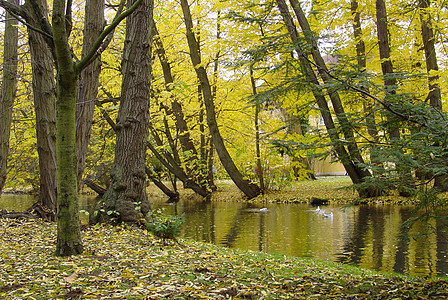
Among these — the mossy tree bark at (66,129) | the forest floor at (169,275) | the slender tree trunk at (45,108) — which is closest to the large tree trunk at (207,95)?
the slender tree trunk at (45,108)

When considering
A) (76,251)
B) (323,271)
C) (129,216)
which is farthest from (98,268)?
(129,216)

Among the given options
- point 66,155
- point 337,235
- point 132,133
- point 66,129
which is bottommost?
point 337,235

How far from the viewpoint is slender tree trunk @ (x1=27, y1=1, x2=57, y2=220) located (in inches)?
339

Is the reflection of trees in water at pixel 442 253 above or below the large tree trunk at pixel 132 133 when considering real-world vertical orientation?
below

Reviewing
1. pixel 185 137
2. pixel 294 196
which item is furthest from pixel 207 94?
pixel 294 196

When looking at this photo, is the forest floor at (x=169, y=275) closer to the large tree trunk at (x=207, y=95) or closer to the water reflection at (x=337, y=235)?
the water reflection at (x=337, y=235)

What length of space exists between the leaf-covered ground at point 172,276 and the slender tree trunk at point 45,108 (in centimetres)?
228

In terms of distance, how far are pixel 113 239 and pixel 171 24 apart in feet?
47.1

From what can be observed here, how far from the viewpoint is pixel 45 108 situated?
8766 millimetres

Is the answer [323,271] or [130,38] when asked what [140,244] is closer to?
[323,271]

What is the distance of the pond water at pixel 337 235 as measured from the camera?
7.30 meters

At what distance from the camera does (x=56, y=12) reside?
189 inches

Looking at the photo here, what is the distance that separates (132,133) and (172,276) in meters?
4.29

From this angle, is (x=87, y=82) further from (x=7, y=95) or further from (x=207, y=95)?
(x=207, y=95)
